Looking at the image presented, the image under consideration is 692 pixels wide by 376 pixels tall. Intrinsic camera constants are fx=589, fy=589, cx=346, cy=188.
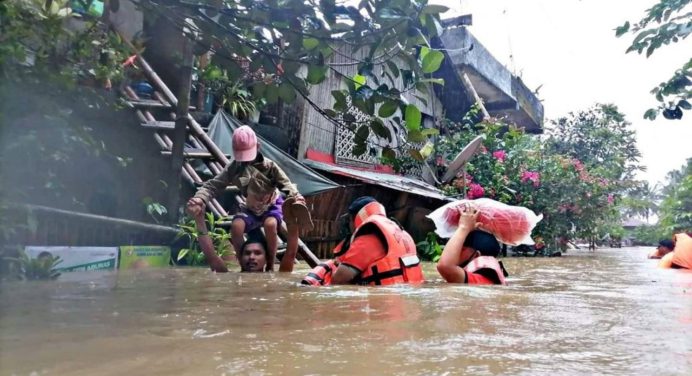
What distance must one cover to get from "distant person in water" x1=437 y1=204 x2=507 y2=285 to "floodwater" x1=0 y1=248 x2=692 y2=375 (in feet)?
1.71

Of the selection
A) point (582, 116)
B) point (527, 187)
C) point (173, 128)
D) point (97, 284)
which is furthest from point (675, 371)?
point (582, 116)

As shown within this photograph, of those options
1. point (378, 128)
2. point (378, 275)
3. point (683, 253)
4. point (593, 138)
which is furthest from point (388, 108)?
point (593, 138)

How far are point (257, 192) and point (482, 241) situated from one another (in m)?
2.13

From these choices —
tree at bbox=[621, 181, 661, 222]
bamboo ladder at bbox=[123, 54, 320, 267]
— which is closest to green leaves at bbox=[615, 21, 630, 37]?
bamboo ladder at bbox=[123, 54, 320, 267]

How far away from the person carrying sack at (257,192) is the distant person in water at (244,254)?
0.08 metres

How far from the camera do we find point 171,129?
636 centimetres

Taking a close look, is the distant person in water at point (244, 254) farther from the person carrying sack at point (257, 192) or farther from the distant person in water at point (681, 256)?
the distant person in water at point (681, 256)

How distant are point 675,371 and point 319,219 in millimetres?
7460

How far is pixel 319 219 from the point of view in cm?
880

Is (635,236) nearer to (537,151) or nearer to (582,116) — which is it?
(582,116)

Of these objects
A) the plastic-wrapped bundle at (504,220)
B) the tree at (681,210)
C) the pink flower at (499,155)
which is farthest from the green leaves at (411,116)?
the tree at (681,210)

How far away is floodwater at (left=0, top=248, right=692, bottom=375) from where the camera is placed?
4.81 feet

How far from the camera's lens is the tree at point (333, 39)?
252cm

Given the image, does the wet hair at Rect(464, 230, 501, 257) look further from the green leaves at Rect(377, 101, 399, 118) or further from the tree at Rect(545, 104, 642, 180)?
the tree at Rect(545, 104, 642, 180)
